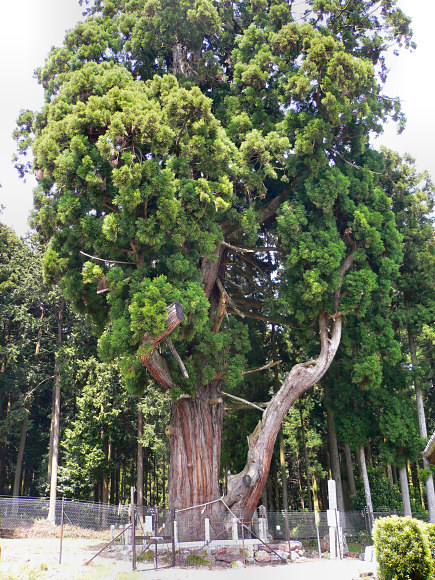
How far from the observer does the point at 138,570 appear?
28.5ft

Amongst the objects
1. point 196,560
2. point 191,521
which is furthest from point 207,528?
point 196,560

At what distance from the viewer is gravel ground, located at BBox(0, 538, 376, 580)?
25.4ft

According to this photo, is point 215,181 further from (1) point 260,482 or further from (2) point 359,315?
(1) point 260,482

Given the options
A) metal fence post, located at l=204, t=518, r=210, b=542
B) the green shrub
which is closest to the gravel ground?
metal fence post, located at l=204, t=518, r=210, b=542

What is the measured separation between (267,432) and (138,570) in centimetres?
532

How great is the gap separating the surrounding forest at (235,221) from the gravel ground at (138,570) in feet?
9.46

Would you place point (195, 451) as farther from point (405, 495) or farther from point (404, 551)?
point (405, 495)

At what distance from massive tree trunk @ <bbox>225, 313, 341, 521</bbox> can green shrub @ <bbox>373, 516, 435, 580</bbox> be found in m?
5.94

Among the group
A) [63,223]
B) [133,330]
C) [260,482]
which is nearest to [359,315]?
[260,482]

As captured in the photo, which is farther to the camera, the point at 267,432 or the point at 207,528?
the point at 267,432

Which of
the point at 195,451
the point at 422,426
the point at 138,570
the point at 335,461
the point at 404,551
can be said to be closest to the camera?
the point at 404,551

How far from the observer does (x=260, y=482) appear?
1259 cm

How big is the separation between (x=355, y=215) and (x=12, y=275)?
56.6 ft

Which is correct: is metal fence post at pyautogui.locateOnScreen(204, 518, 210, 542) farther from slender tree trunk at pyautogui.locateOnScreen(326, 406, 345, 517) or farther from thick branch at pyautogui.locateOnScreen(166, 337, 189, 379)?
slender tree trunk at pyautogui.locateOnScreen(326, 406, 345, 517)
